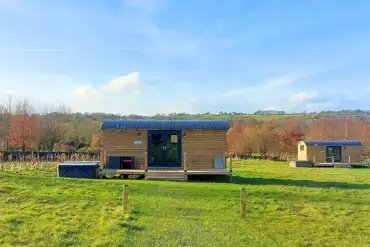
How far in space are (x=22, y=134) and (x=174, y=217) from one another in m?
25.5

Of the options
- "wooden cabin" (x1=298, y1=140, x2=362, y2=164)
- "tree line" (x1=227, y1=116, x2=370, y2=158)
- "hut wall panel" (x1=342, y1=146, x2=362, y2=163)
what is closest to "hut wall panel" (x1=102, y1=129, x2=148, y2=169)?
"wooden cabin" (x1=298, y1=140, x2=362, y2=164)

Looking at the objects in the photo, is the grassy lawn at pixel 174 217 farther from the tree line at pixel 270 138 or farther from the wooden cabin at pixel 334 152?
the tree line at pixel 270 138

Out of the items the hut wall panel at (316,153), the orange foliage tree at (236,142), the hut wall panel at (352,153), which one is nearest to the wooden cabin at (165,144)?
the hut wall panel at (316,153)

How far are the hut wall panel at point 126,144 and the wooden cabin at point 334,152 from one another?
62.2 feet

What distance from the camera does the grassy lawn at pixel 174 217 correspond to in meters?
6.68

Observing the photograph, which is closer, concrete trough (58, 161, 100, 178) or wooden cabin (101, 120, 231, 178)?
concrete trough (58, 161, 100, 178)

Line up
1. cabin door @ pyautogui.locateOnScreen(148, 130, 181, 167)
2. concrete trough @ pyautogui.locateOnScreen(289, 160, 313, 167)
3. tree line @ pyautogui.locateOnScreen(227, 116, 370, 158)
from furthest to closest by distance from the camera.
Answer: tree line @ pyautogui.locateOnScreen(227, 116, 370, 158) → concrete trough @ pyautogui.locateOnScreen(289, 160, 313, 167) → cabin door @ pyautogui.locateOnScreen(148, 130, 181, 167)

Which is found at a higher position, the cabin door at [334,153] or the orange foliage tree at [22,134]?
the orange foliage tree at [22,134]

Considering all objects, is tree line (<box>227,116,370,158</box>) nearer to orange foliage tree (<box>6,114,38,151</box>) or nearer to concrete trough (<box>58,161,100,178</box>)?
orange foliage tree (<box>6,114,38,151</box>)

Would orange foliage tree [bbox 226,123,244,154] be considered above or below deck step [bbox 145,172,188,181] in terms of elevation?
above

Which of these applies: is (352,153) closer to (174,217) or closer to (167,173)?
(167,173)

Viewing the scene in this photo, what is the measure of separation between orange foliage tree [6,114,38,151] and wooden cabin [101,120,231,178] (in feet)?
53.2

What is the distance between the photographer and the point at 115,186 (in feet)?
41.8

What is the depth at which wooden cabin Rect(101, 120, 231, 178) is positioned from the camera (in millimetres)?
Answer: 16906
